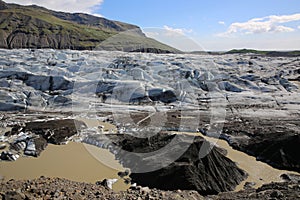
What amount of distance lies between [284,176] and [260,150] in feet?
6.32

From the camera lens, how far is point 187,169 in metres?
7.47

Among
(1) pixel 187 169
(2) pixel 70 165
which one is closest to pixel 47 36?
(2) pixel 70 165

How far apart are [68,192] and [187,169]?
3.24 m

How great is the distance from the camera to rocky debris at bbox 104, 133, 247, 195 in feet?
23.8

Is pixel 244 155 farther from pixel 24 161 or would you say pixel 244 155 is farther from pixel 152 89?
pixel 152 89

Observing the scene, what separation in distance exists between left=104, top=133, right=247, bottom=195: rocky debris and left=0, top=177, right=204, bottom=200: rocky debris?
3.06 ft

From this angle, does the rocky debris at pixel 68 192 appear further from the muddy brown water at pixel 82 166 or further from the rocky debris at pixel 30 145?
the rocky debris at pixel 30 145

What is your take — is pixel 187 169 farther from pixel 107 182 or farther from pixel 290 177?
pixel 290 177

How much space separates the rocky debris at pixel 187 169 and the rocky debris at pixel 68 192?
0.93 m

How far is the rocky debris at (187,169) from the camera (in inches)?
285

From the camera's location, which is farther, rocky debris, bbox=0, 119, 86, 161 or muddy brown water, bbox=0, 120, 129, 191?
rocky debris, bbox=0, 119, 86, 161

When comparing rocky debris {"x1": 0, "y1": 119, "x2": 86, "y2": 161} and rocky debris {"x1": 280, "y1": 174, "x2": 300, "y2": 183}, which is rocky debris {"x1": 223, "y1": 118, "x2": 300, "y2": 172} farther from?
rocky debris {"x1": 0, "y1": 119, "x2": 86, "y2": 161}

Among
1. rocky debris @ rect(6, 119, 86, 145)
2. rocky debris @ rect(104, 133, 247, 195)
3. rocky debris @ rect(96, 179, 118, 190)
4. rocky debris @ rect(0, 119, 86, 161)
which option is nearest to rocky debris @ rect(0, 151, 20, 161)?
rocky debris @ rect(0, 119, 86, 161)

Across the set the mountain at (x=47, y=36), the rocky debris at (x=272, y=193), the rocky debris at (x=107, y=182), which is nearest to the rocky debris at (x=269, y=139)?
the rocky debris at (x=272, y=193)
